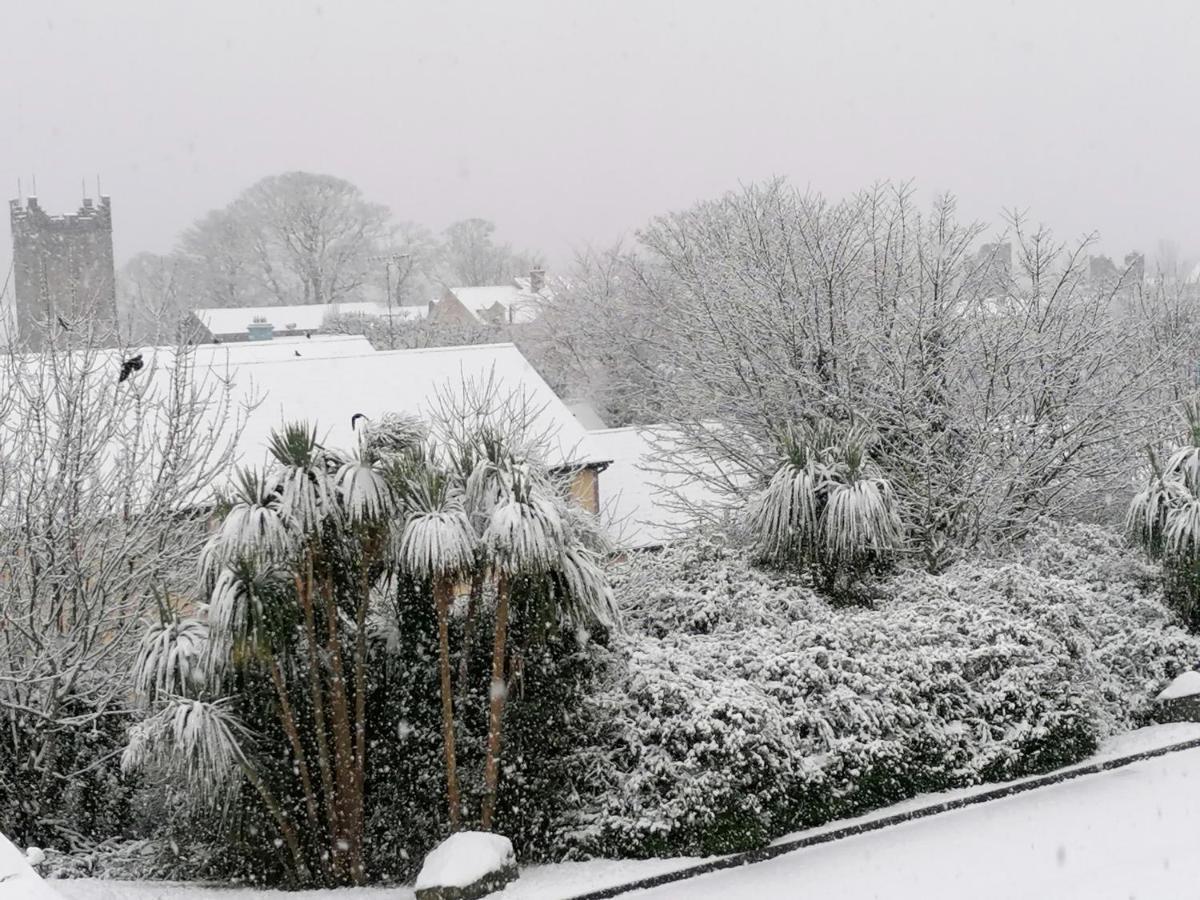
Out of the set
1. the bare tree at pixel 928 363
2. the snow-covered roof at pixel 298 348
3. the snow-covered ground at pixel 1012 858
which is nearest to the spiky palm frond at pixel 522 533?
the snow-covered ground at pixel 1012 858

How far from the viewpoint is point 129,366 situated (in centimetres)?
995

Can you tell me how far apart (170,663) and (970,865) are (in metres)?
4.80

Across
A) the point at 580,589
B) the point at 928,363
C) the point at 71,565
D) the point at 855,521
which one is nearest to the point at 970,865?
the point at 580,589

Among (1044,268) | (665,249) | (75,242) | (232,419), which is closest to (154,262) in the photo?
(75,242)

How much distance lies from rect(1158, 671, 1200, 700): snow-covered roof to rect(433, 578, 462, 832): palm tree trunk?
601cm

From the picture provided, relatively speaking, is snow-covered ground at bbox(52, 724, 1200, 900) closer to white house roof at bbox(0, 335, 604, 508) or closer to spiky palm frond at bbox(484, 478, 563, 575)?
spiky palm frond at bbox(484, 478, 563, 575)

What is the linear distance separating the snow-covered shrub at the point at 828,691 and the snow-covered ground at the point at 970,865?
0.25 metres

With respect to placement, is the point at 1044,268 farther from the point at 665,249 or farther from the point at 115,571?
the point at 665,249

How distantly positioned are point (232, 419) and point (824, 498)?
911cm

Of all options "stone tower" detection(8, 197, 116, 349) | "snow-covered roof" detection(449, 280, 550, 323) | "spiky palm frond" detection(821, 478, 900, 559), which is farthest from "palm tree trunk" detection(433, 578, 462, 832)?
"snow-covered roof" detection(449, 280, 550, 323)

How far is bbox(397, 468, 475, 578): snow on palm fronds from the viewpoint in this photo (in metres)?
6.86

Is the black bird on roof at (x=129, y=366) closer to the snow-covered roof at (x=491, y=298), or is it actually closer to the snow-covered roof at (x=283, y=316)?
the snow-covered roof at (x=283, y=316)

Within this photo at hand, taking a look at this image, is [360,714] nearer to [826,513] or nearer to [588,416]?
[826,513]

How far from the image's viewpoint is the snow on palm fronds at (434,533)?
6.86 metres
